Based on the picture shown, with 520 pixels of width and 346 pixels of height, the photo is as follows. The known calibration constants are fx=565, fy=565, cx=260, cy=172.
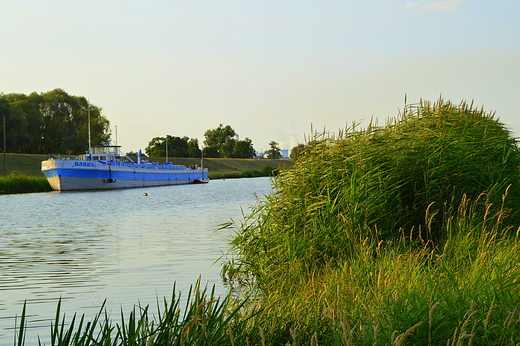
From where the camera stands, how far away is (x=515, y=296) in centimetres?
519

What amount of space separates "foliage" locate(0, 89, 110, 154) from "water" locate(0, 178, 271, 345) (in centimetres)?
6008

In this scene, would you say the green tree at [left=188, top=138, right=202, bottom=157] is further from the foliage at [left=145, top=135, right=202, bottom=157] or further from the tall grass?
the tall grass

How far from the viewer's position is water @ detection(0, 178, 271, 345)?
363 inches

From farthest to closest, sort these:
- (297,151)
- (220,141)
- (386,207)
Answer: (220,141), (297,151), (386,207)

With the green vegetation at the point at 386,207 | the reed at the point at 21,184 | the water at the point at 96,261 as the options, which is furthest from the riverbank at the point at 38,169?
the water at the point at 96,261

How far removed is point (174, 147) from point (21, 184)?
72.4 m

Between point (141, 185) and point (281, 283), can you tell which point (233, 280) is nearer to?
point (281, 283)

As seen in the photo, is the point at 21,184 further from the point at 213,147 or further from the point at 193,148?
the point at 213,147

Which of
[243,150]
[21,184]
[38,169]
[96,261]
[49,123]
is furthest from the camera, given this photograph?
[243,150]

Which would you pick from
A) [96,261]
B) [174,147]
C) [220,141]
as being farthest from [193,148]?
[96,261]

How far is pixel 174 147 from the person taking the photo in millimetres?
120875

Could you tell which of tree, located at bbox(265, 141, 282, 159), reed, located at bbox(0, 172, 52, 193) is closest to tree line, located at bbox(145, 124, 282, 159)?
tree, located at bbox(265, 141, 282, 159)

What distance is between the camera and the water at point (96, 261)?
921cm

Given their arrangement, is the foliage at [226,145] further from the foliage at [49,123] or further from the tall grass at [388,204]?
the tall grass at [388,204]
